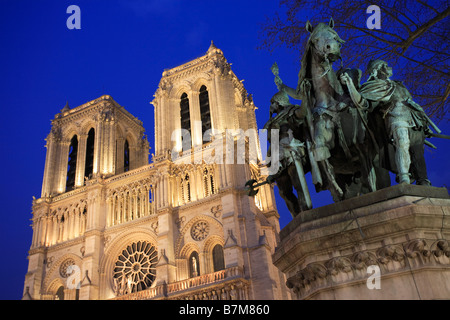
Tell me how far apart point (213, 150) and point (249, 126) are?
709cm

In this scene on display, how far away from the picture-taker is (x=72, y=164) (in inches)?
1501

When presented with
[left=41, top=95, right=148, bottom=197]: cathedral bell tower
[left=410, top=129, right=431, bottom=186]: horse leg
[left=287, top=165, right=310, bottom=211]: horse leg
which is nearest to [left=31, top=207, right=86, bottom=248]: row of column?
[left=41, top=95, right=148, bottom=197]: cathedral bell tower

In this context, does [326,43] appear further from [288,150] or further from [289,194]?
[289,194]

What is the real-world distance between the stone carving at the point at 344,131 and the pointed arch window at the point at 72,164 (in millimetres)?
33808

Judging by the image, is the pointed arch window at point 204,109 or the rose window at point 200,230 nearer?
the rose window at point 200,230

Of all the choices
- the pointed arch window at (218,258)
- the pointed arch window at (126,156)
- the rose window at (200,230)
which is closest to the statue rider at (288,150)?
the pointed arch window at (218,258)

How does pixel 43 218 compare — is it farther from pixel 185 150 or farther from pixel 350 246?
pixel 350 246

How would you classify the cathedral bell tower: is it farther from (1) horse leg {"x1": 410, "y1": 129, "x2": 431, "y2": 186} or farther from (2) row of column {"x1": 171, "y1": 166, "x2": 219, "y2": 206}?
(1) horse leg {"x1": 410, "y1": 129, "x2": 431, "y2": 186}

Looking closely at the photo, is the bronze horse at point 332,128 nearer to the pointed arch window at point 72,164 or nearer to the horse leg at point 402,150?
the horse leg at point 402,150

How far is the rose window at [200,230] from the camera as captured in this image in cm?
2710

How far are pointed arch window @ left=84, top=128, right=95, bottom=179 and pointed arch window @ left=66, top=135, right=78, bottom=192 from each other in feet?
4.55

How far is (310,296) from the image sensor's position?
12.3ft
